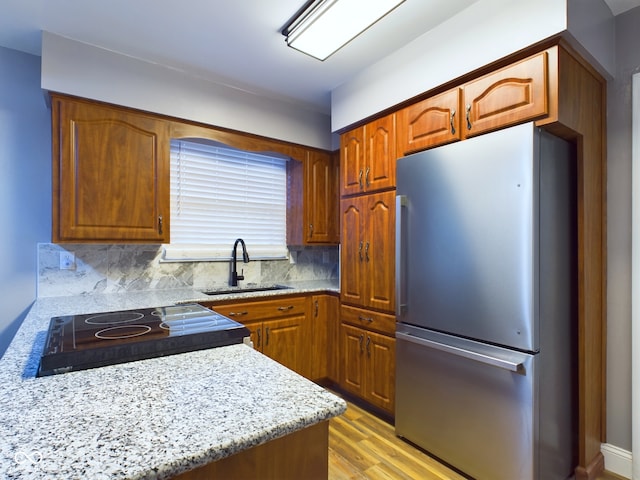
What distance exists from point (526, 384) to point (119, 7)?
2.68 m

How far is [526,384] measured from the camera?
152 centimetres

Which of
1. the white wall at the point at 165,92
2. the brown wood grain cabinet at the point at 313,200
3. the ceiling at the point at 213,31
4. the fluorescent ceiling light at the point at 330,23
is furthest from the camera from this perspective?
the brown wood grain cabinet at the point at 313,200

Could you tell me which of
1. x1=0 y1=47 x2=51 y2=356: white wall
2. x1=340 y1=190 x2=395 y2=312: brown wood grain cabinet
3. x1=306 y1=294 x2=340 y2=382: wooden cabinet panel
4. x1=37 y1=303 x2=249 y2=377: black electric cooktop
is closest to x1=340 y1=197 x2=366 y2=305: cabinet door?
x1=340 y1=190 x2=395 y2=312: brown wood grain cabinet

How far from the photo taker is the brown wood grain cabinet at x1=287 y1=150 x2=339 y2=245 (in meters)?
3.05

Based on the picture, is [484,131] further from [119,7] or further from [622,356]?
[119,7]

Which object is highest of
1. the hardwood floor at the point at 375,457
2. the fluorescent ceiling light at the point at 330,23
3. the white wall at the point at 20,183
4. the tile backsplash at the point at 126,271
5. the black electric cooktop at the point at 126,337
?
the fluorescent ceiling light at the point at 330,23

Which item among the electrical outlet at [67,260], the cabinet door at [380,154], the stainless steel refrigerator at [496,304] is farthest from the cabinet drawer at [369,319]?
the electrical outlet at [67,260]

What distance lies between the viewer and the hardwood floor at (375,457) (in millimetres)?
1803

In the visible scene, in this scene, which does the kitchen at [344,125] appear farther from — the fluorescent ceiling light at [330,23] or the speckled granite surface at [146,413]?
the speckled granite surface at [146,413]

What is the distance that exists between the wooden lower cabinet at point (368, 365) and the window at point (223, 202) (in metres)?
1.09

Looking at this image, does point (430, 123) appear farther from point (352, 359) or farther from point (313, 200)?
point (352, 359)

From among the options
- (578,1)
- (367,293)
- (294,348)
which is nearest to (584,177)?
(578,1)

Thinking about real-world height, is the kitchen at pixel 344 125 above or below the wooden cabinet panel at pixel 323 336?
above

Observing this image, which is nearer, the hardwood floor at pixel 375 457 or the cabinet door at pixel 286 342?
the hardwood floor at pixel 375 457
